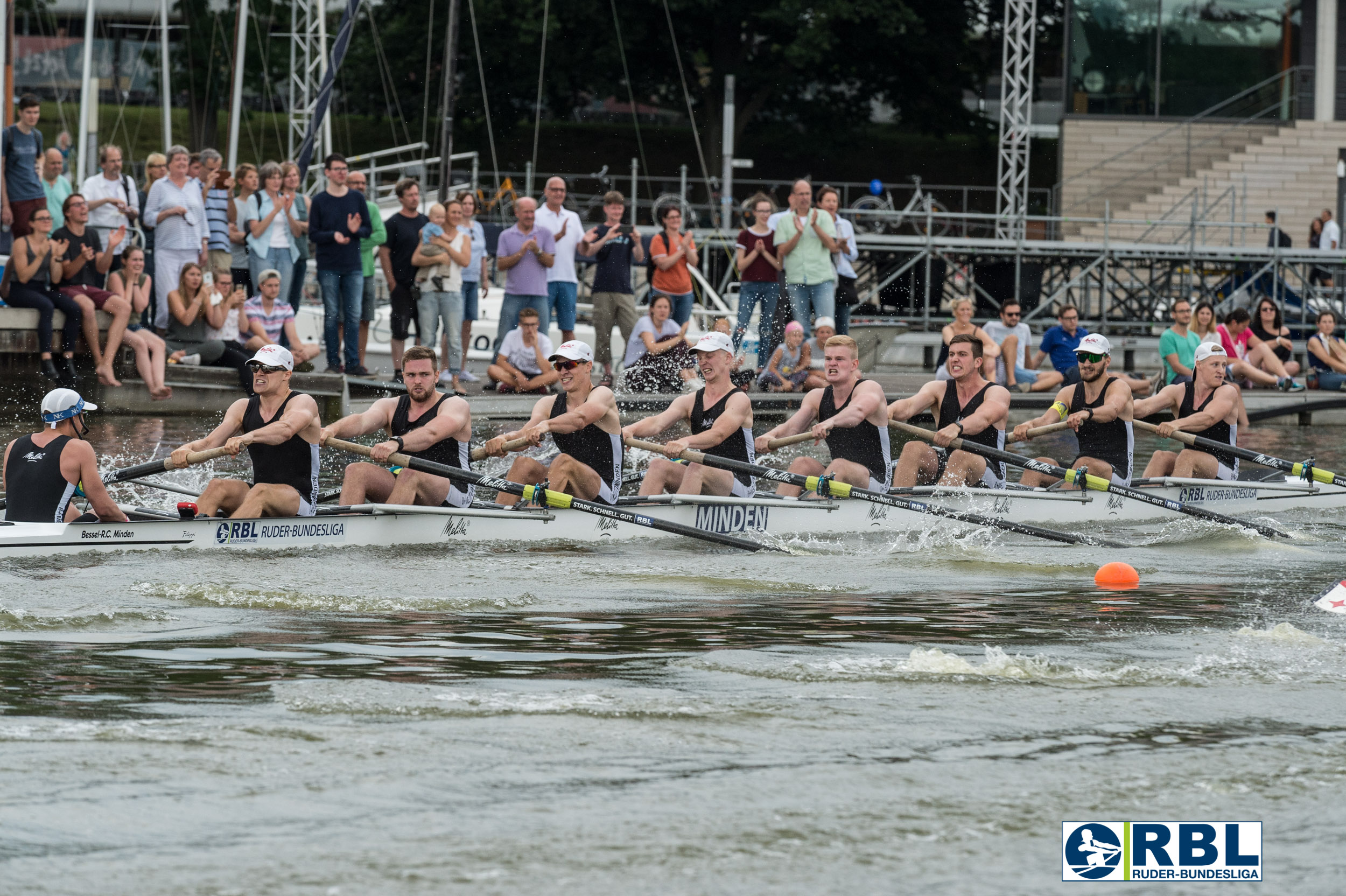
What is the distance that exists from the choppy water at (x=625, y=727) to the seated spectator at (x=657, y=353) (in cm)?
715

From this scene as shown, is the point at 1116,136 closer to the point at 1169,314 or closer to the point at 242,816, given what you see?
the point at 1169,314

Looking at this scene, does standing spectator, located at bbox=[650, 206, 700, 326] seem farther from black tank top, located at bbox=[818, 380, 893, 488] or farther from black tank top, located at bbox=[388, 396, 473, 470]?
black tank top, located at bbox=[388, 396, 473, 470]

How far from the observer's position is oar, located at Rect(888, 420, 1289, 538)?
12.2m

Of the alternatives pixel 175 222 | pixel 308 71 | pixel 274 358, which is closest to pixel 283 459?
pixel 274 358

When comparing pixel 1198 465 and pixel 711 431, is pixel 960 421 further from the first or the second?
pixel 1198 465

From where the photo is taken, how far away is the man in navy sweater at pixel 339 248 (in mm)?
15727

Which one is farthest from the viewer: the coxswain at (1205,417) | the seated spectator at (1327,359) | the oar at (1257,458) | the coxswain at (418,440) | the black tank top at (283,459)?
the seated spectator at (1327,359)

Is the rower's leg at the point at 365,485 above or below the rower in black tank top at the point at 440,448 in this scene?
below

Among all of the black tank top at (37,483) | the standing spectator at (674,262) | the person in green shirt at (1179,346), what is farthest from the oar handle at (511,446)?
the person in green shirt at (1179,346)

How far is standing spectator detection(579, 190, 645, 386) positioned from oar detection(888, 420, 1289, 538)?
525cm

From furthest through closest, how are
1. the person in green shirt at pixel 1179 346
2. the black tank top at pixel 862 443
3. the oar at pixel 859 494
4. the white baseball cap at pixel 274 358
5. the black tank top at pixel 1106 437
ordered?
the person in green shirt at pixel 1179 346 < the black tank top at pixel 1106 437 < the black tank top at pixel 862 443 < the oar at pixel 859 494 < the white baseball cap at pixel 274 358

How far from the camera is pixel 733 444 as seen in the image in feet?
38.8

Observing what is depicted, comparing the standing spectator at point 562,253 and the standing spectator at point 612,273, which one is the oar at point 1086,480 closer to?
the standing spectator at point 562,253

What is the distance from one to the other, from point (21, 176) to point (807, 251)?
7.23m
